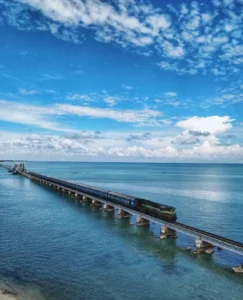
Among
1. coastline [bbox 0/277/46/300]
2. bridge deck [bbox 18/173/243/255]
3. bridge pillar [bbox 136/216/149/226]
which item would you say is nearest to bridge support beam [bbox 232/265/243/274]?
bridge deck [bbox 18/173/243/255]

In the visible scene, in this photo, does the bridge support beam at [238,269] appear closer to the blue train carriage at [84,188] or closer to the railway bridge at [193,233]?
the railway bridge at [193,233]

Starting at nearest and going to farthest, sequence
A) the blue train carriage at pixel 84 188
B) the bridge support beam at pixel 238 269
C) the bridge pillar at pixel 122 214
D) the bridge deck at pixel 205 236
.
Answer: the bridge support beam at pixel 238 269 < the bridge deck at pixel 205 236 < the bridge pillar at pixel 122 214 < the blue train carriage at pixel 84 188

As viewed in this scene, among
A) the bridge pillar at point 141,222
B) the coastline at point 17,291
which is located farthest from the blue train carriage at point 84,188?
the coastline at point 17,291

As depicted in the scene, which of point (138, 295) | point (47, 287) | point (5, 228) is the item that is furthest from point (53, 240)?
point (138, 295)

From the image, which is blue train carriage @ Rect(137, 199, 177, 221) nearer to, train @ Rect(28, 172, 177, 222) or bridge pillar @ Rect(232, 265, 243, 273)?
train @ Rect(28, 172, 177, 222)

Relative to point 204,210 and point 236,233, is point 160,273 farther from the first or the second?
point 204,210

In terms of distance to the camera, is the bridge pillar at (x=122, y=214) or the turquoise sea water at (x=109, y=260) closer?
the turquoise sea water at (x=109, y=260)

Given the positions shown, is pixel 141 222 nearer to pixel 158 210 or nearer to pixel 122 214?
pixel 158 210
